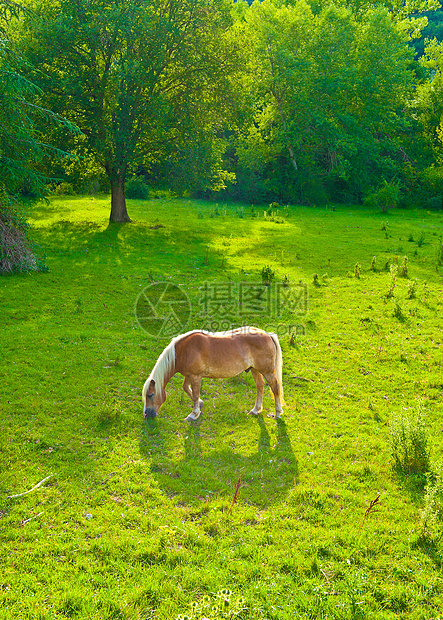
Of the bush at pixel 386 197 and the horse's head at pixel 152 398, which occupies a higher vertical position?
the bush at pixel 386 197

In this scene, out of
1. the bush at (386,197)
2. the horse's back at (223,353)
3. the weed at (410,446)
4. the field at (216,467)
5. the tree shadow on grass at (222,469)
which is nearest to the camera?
the field at (216,467)

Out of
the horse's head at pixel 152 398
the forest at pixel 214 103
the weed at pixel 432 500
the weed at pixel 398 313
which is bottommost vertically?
the weed at pixel 432 500

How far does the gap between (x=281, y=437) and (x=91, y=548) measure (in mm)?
4257

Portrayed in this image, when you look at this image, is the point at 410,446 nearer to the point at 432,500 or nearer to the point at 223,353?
the point at 432,500

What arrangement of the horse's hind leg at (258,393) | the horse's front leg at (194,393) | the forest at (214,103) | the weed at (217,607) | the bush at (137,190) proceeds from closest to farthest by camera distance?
the weed at (217,607) < the horse's front leg at (194,393) < the horse's hind leg at (258,393) < the forest at (214,103) < the bush at (137,190)

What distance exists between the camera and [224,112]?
27359 millimetres

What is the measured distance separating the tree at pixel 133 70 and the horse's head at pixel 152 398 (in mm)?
18065

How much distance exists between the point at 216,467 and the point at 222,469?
0.13 metres

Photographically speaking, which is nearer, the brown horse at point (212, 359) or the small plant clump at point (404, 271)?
the brown horse at point (212, 359)

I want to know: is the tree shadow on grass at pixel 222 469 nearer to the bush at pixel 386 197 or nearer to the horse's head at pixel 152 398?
the horse's head at pixel 152 398

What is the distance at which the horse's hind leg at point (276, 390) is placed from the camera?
9.43 metres

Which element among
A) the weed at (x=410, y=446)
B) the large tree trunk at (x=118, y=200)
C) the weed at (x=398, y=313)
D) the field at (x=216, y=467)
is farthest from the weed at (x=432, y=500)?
the large tree trunk at (x=118, y=200)

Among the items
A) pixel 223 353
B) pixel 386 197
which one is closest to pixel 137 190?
pixel 386 197

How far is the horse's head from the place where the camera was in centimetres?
894
